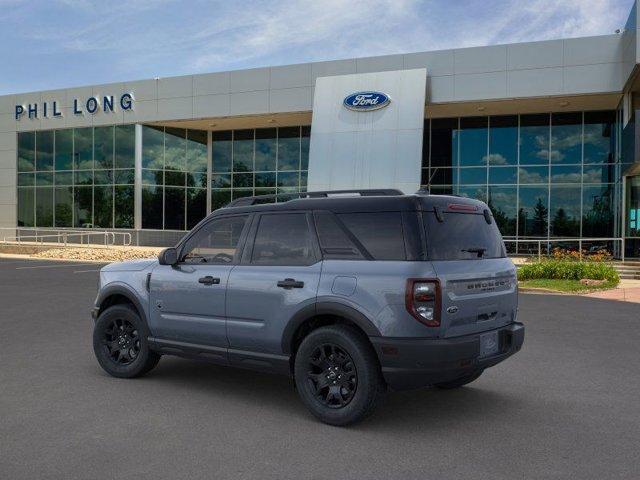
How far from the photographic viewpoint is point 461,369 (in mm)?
4875

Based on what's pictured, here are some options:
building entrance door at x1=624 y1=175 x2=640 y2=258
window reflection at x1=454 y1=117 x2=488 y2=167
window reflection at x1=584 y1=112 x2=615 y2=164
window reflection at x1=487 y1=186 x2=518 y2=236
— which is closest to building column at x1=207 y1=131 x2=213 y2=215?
window reflection at x1=454 y1=117 x2=488 y2=167

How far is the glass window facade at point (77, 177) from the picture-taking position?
34281 millimetres

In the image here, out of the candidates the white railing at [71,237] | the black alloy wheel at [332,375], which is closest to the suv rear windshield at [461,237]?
the black alloy wheel at [332,375]

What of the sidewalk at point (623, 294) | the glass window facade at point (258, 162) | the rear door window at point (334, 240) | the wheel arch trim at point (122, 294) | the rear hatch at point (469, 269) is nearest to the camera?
the rear hatch at point (469, 269)

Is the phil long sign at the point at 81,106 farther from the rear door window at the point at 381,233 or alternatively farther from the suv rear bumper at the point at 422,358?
the suv rear bumper at the point at 422,358

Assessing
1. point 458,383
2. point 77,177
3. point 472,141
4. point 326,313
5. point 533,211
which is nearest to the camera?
point 326,313

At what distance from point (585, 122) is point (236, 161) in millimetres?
17939

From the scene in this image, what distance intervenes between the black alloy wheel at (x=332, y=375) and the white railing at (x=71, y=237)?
28243 millimetres

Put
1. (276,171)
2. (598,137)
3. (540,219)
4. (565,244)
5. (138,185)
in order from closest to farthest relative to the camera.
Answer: (565,244)
(598,137)
(540,219)
(276,171)
(138,185)

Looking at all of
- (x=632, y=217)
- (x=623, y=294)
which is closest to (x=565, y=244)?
(x=632, y=217)

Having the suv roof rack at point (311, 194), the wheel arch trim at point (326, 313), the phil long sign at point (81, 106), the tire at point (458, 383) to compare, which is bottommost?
the tire at point (458, 383)

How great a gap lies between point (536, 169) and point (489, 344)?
24747mm

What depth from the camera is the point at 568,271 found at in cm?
1745

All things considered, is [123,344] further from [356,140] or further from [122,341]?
[356,140]
